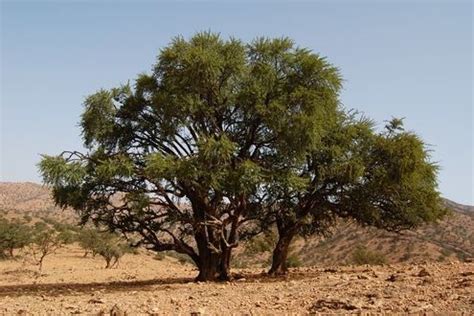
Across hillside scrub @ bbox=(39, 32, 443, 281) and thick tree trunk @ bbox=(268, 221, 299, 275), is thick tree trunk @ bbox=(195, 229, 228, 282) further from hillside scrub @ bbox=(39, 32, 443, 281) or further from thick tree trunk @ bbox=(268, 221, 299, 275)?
thick tree trunk @ bbox=(268, 221, 299, 275)

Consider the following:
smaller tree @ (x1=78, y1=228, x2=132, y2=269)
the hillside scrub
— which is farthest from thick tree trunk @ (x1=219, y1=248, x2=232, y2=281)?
smaller tree @ (x1=78, y1=228, x2=132, y2=269)

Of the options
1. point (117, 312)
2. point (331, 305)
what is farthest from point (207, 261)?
point (331, 305)

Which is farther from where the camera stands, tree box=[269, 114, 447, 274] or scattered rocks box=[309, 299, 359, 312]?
tree box=[269, 114, 447, 274]

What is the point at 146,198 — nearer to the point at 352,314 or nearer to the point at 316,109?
the point at 316,109

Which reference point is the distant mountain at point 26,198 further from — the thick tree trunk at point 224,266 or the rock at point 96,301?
the rock at point 96,301

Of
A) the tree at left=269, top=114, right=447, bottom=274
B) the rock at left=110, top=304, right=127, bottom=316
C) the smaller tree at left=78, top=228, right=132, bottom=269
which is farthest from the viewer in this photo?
the smaller tree at left=78, top=228, right=132, bottom=269

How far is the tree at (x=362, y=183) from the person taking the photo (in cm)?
2047

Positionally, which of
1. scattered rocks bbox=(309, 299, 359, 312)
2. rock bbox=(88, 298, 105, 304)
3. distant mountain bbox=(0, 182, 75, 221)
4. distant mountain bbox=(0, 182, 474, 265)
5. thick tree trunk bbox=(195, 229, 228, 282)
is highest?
distant mountain bbox=(0, 182, 75, 221)

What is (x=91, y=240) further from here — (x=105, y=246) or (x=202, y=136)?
(x=202, y=136)

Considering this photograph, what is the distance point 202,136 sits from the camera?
19.1 meters

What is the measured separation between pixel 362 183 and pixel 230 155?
20.7 feet

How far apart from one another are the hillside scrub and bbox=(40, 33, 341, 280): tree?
0.05 meters

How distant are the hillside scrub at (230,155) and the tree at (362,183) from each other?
0.18 ft

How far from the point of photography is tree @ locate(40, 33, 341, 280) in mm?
18031
